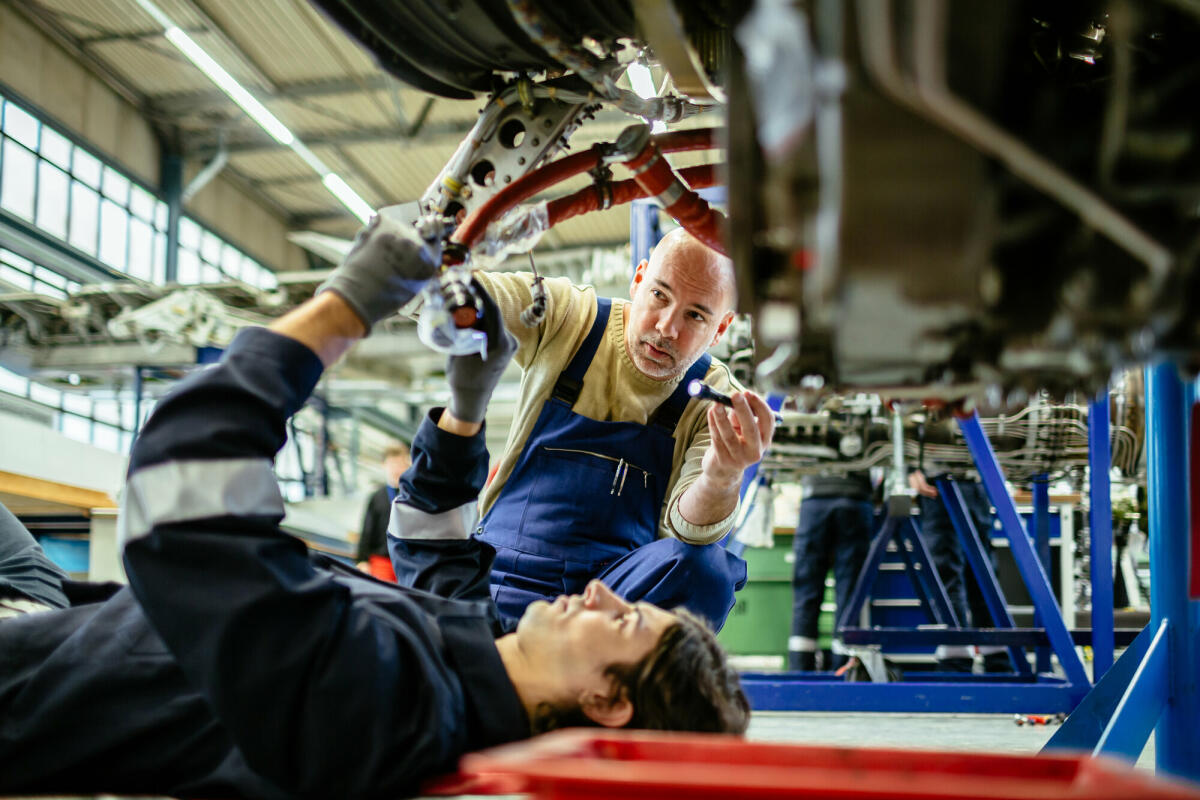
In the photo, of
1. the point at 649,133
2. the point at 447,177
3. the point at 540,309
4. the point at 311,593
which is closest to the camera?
the point at 311,593

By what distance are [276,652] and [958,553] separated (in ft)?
17.1

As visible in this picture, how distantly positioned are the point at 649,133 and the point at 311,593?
748 millimetres

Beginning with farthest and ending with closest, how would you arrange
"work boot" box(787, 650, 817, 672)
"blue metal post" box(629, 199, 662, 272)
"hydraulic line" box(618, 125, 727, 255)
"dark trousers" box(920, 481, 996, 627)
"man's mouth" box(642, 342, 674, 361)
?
"dark trousers" box(920, 481, 996, 627), "work boot" box(787, 650, 817, 672), "blue metal post" box(629, 199, 662, 272), "man's mouth" box(642, 342, 674, 361), "hydraulic line" box(618, 125, 727, 255)

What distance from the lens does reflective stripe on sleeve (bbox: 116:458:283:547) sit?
1052 millimetres

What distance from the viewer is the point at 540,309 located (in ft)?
6.06

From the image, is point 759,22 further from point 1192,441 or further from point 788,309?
point 1192,441

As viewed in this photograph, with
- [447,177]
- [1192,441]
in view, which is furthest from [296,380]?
[1192,441]

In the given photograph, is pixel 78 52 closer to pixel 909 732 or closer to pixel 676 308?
pixel 676 308

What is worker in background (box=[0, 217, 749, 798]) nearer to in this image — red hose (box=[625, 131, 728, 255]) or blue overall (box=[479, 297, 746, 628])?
red hose (box=[625, 131, 728, 255])

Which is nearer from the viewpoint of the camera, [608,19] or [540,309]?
[608,19]

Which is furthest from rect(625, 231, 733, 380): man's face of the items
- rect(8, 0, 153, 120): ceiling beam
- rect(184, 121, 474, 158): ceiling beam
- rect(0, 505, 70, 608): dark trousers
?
rect(8, 0, 153, 120): ceiling beam

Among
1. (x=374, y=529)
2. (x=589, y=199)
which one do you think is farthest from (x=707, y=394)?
(x=374, y=529)

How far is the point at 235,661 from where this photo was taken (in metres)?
1.04

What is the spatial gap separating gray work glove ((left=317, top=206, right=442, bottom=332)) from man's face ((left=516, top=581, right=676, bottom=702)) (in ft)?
1.56
